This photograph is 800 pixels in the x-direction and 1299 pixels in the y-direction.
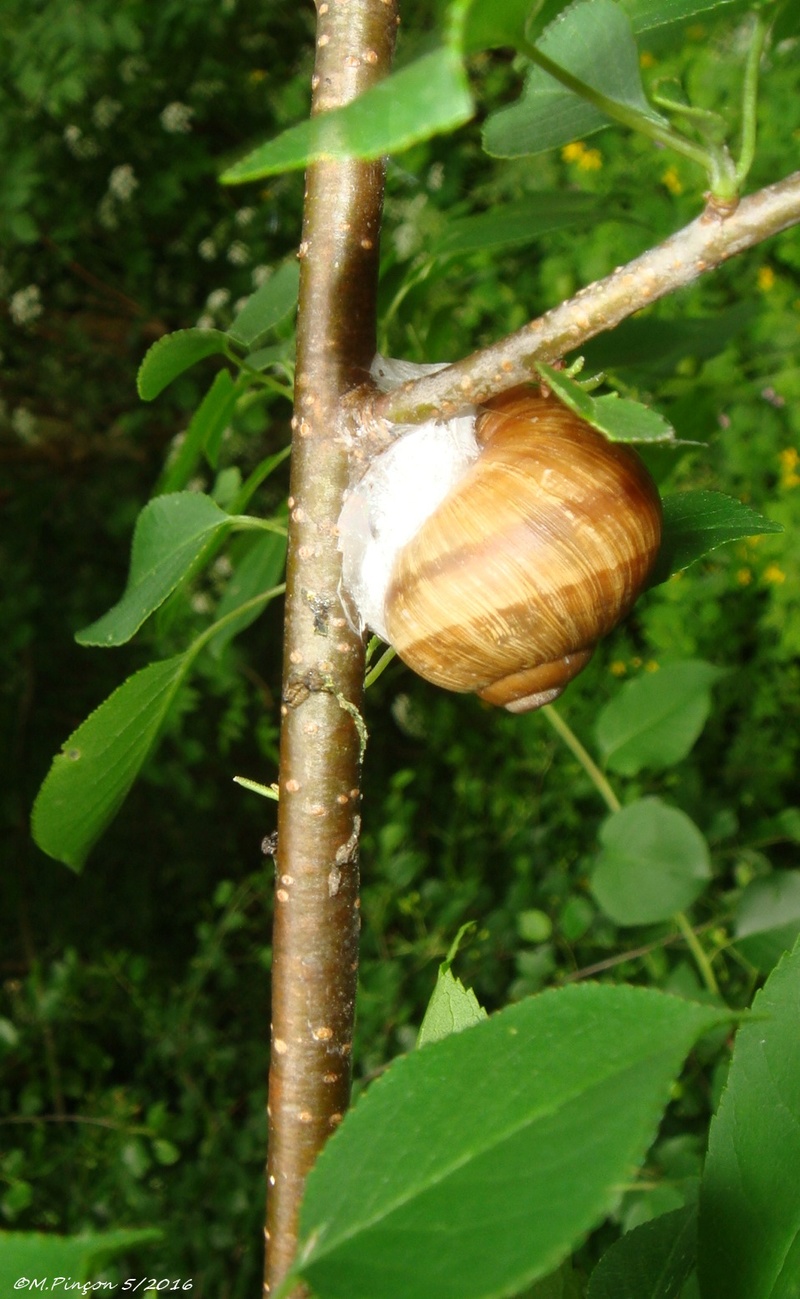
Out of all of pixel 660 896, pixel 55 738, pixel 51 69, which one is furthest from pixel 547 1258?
pixel 51 69

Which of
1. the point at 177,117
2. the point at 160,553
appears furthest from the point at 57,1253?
the point at 177,117

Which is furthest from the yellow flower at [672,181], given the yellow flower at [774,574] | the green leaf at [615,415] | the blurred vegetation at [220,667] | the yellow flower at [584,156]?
the green leaf at [615,415]

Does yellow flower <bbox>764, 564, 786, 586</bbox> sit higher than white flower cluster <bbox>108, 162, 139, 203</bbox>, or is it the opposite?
white flower cluster <bbox>108, 162, 139, 203</bbox>

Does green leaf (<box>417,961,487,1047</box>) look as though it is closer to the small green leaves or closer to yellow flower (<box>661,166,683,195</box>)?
the small green leaves

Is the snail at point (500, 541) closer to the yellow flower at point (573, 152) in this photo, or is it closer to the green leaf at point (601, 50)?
the green leaf at point (601, 50)

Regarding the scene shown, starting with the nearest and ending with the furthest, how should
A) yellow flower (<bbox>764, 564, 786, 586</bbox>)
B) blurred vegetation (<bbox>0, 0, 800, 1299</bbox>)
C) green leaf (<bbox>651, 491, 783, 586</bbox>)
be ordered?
green leaf (<bbox>651, 491, 783, 586</bbox>) → blurred vegetation (<bbox>0, 0, 800, 1299</bbox>) → yellow flower (<bbox>764, 564, 786, 586</bbox>)

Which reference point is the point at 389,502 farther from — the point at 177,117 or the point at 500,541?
the point at 177,117

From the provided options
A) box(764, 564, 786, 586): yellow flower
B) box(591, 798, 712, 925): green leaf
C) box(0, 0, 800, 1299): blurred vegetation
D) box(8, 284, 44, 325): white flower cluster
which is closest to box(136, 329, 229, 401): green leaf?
box(591, 798, 712, 925): green leaf
